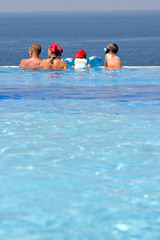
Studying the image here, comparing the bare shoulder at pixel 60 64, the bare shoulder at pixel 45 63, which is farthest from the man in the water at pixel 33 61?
the bare shoulder at pixel 60 64

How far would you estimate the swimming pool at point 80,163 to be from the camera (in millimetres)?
4098

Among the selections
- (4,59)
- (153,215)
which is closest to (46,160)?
(153,215)

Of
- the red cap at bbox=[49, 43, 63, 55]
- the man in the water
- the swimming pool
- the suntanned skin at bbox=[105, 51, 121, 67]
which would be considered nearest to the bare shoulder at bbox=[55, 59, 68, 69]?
the red cap at bbox=[49, 43, 63, 55]

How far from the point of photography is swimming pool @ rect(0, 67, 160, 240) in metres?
4.10

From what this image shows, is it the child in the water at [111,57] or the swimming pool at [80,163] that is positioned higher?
the child in the water at [111,57]

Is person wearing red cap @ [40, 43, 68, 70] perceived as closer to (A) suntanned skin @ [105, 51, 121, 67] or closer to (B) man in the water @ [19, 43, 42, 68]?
(B) man in the water @ [19, 43, 42, 68]

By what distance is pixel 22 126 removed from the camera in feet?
24.3

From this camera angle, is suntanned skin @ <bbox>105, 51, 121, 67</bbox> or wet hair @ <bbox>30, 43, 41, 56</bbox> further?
suntanned skin @ <bbox>105, 51, 121, 67</bbox>

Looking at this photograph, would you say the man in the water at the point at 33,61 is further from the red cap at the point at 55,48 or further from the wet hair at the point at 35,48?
the red cap at the point at 55,48

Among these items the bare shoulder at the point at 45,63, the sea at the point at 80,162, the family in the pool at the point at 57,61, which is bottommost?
the sea at the point at 80,162

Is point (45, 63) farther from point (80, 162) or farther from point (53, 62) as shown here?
point (80, 162)

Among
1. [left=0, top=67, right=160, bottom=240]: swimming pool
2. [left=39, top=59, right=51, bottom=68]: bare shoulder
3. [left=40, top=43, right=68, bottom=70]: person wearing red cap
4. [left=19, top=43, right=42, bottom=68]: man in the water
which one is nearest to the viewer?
[left=0, top=67, right=160, bottom=240]: swimming pool

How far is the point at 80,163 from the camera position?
5.61m

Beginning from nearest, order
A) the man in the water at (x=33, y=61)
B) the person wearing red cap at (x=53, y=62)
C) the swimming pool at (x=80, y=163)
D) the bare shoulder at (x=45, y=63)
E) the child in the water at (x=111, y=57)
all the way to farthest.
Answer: the swimming pool at (x=80, y=163) → the person wearing red cap at (x=53, y=62) → the bare shoulder at (x=45, y=63) → the man in the water at (x=33, y=61) → the child in the water at (x=111, y=57)
